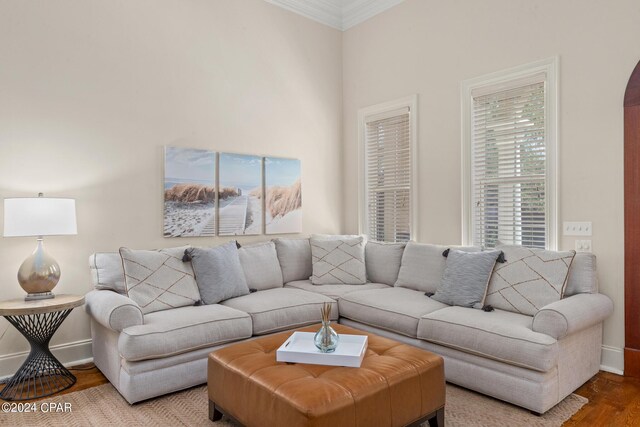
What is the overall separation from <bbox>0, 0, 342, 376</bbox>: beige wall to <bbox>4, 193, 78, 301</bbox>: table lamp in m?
0.29

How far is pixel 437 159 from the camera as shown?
4.20 meters

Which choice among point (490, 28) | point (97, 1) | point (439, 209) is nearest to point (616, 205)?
A: point (439, 209)

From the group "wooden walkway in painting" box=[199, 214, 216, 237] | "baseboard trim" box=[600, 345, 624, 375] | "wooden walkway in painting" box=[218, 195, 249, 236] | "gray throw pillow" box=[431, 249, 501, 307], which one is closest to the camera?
"baseboard trim" box=[600, 345, 624, 375]

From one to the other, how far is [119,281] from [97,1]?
223 centimetres

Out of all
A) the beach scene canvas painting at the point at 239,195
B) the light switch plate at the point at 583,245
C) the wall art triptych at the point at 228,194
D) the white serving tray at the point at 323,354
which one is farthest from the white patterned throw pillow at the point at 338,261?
the light switch plate at the point at 583,245

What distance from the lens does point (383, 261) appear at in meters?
4.19

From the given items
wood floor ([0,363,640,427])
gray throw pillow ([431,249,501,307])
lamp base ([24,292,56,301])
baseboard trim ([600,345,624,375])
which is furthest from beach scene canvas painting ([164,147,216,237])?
baseboard trim ([600,345,624,375])

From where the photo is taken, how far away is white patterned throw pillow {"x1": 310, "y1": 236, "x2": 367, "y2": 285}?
13.5 ft

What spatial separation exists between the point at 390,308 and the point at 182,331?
148cm

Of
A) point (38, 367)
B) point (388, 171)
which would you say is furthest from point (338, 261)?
point (38, 367)

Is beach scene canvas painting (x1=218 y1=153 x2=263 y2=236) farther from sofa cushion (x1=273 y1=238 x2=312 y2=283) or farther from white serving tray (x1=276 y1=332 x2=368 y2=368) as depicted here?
white serving tray (x1=276 y1=332 x2=368 y2=368)

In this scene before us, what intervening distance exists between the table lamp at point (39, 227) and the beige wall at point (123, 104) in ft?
0.96

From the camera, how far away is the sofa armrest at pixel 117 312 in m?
2.68

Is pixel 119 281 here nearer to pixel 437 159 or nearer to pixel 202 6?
pixel 202 6
